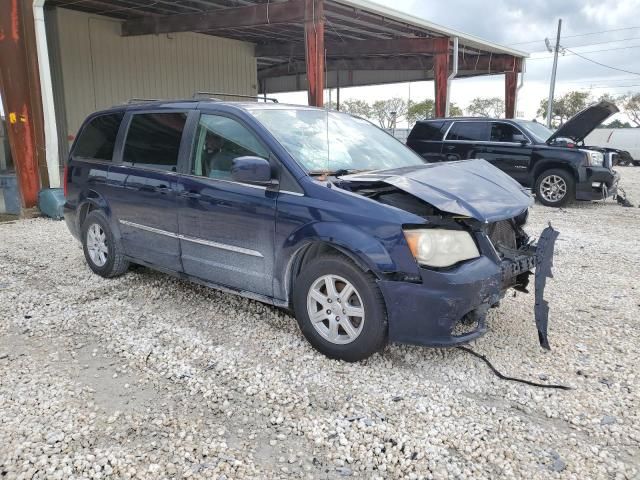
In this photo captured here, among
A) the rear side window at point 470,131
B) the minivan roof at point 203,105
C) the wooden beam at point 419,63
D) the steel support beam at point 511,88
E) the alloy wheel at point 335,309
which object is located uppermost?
the wooden beam at point 419,63

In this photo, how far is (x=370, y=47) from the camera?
49.2 ft

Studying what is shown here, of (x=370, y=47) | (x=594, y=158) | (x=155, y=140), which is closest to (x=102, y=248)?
(x=155, y=140)

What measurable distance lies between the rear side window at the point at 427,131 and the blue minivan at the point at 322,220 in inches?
272

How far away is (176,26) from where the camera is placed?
12.7 meters

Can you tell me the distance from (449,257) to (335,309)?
0.79 m

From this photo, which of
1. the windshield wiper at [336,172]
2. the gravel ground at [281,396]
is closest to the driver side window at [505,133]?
the gravel ground at [281,396]

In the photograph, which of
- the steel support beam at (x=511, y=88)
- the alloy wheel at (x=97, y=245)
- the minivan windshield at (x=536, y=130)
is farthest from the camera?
the steel support beam at (x=511, y=88)

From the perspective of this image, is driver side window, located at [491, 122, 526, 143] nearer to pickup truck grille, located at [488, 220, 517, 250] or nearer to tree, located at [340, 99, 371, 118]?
pickup truck grille, located at [488, 220, 517, 250]

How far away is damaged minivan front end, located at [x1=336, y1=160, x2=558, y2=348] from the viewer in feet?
10.1

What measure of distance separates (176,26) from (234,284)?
34.8 feet

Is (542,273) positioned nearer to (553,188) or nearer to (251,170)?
(251,170)

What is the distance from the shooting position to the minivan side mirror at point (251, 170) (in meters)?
3.52

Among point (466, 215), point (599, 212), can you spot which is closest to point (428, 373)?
point (466, 215)

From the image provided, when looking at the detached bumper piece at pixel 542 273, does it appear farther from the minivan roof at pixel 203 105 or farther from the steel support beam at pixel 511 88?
the steel support beam at pixel 511 88
